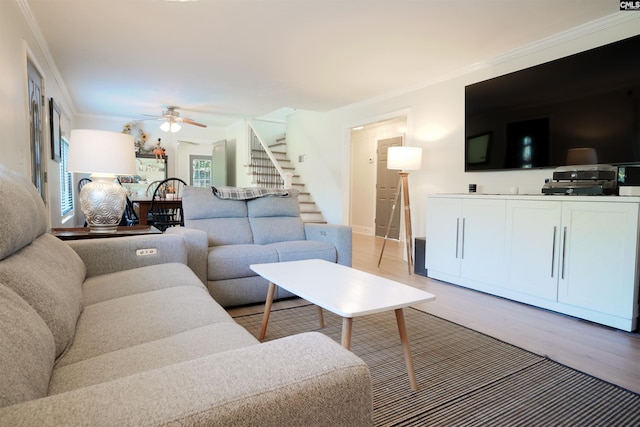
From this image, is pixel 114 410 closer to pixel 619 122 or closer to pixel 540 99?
pixel 619 122

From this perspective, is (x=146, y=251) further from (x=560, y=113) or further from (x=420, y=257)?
(x=560, y=113)

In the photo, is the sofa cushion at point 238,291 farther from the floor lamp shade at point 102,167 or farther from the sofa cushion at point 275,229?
the floor lamp shade at point 102,167

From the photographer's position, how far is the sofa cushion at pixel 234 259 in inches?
103

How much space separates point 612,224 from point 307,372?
2695 mm

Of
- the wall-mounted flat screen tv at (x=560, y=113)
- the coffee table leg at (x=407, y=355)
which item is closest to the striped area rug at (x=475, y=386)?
the coffee table leg at (x=407, y=355)

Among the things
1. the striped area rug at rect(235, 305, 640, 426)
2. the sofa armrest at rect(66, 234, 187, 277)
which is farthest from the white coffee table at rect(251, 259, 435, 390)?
the sofa armrest at rect(66, 234, 187, 277)

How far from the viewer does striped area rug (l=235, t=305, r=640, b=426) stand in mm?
1435

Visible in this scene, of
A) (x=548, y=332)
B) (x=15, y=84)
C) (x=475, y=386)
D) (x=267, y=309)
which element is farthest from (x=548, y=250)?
(x=15, y=84)

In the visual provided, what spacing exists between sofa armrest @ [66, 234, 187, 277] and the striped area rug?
73 cm

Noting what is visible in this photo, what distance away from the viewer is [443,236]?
3.59 m

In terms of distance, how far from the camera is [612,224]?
239 cm

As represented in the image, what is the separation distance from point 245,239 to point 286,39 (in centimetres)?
189

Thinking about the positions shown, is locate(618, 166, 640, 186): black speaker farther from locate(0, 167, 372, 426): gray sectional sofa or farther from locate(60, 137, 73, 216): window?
locate(60, 137, 73, 216): window

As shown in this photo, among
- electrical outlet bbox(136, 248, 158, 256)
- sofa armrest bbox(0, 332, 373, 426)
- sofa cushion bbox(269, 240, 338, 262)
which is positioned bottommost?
sofa cushion bbox(269, 240, 338, 262)
